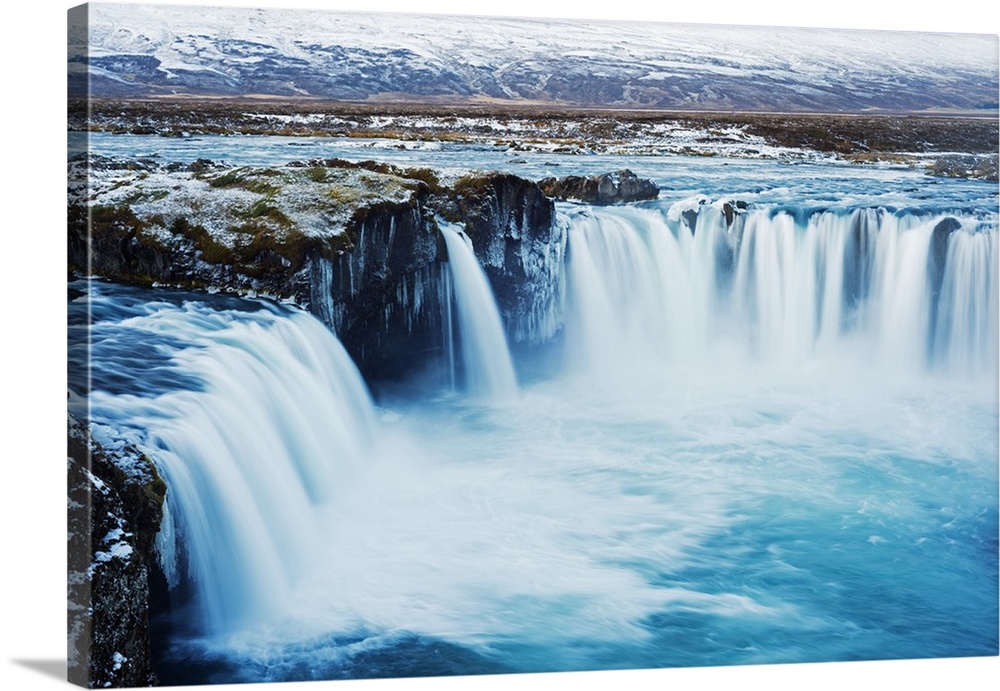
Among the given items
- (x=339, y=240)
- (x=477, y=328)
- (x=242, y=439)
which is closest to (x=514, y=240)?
(x=477, y=328)

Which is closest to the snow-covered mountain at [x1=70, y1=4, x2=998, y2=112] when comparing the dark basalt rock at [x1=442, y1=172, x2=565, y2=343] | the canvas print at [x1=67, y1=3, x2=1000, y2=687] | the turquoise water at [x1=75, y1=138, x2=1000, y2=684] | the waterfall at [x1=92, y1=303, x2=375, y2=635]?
the canvas print at [x1=67, y1=3, x2=1000, y2=687]

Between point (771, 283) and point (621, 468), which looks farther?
point (771, 283)

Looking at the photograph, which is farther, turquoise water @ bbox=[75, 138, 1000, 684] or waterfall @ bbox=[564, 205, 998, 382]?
waterfall @ bbox=[564, 205, 998, 382]

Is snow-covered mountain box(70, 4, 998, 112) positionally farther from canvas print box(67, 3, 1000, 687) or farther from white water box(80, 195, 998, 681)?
white water box(80, 195, 998, 681)

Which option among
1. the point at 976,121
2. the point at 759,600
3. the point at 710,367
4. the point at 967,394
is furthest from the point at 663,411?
the point at 976,121

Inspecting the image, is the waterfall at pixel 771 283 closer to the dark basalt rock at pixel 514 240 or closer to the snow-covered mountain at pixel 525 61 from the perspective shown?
the dark basalt rock at pixel 514 240

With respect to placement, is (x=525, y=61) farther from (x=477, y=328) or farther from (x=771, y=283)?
(x=771, y=283)
